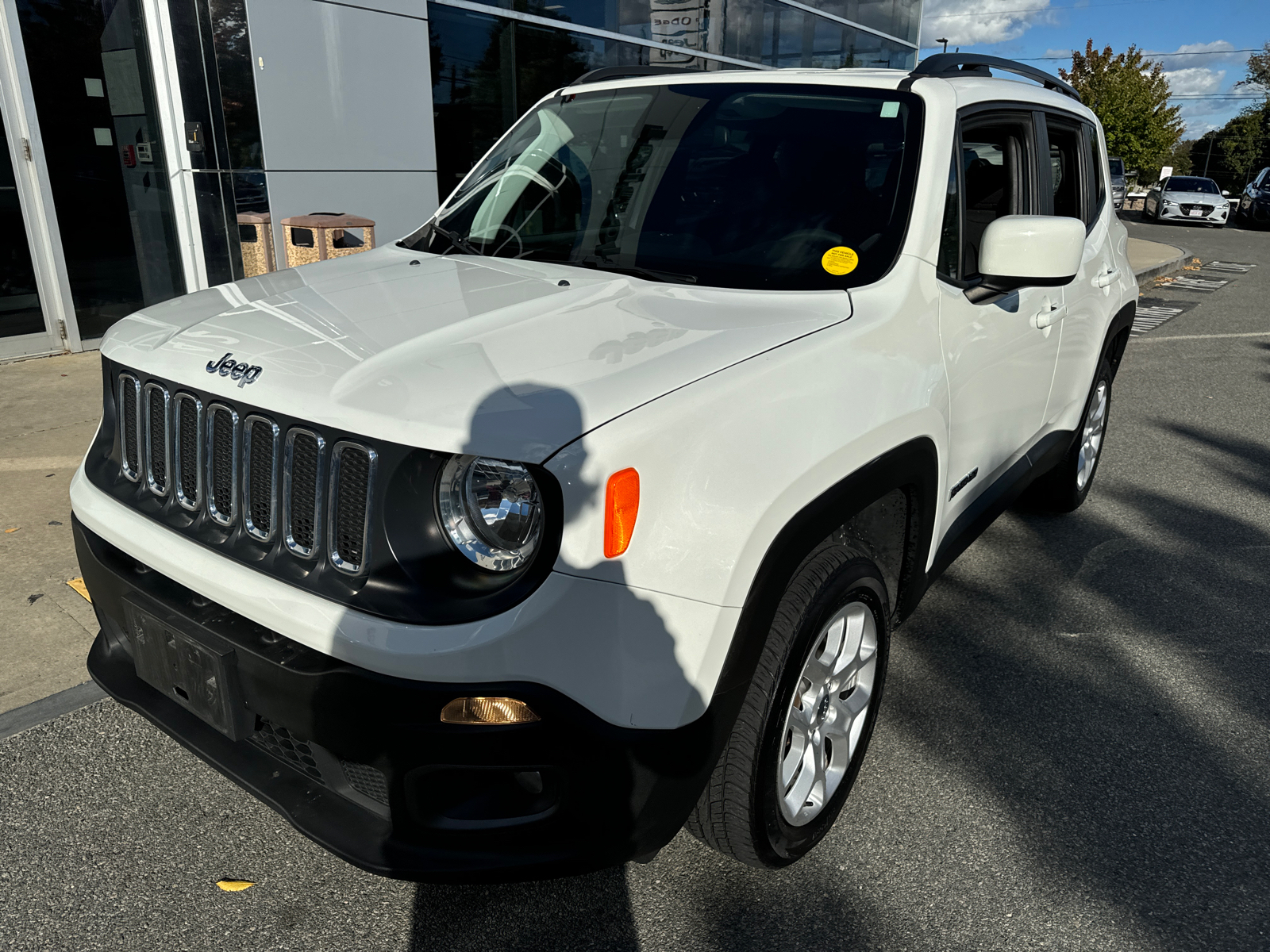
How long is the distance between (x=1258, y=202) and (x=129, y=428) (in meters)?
30.6

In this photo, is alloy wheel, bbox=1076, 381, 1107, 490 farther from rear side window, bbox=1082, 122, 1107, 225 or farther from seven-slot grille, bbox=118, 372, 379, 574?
seven-slot grille, bbox=118, 372, 379, 574

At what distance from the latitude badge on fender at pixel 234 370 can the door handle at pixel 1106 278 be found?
3391 mm

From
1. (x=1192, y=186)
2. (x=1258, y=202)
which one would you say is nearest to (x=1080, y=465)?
(x=1258, y=202)

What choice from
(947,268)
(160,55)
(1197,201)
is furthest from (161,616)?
(1197,201)

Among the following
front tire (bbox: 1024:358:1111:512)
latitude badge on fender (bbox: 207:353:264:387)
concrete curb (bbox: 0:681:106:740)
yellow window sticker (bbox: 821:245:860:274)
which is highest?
yellow window sticker (bbox: 821:245:860:274)

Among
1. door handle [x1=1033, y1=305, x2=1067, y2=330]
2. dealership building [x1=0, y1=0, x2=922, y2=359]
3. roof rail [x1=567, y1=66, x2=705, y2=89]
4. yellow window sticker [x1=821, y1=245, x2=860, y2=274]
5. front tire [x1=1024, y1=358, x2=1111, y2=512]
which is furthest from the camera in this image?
dealership building [x1=0, y1=0, x2=922, y2=359]

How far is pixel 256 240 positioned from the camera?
25.5ft

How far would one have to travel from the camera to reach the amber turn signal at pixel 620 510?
64.2 inches

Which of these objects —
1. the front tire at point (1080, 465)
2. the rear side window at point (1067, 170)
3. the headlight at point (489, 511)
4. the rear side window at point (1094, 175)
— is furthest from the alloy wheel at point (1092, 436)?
the headlight at point (489, 511)

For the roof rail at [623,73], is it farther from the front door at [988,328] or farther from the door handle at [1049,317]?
the door handle at [1049,317]

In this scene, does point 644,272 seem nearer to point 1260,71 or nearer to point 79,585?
point 79,585

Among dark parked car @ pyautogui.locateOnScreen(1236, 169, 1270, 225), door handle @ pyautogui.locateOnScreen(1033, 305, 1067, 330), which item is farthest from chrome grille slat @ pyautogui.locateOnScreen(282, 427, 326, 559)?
dark parked car @ pyautogui.locateOnScreen(1236, 169, 1270, 225)

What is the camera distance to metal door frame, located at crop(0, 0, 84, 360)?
670 cm

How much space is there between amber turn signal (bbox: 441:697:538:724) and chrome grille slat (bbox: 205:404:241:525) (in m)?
0.65
